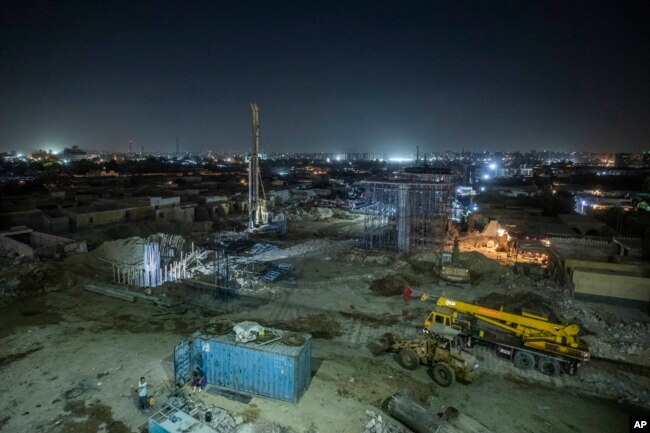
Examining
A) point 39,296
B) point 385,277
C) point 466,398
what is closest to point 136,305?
point 39,296

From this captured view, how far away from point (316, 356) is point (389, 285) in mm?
8173

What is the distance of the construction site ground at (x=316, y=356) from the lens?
34.7 ft

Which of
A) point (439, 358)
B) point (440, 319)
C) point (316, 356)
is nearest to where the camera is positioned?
point (439, 358)

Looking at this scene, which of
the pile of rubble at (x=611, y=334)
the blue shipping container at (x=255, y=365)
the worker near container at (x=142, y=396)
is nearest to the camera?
the worker near container at (x=142, y=396)

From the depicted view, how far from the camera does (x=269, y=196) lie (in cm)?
5238

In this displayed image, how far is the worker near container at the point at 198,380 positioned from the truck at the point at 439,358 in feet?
19.8

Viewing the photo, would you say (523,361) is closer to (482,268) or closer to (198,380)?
(198,380)

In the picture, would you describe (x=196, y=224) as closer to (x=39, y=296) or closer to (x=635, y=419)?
(x=39, y=296)

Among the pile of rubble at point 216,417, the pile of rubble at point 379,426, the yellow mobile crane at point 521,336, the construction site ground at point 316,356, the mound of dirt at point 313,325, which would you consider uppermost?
the yellow mobile crane at point 521,336

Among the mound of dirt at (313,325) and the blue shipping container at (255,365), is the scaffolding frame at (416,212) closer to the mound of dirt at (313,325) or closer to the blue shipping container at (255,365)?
the mound of dirt at (313,325)

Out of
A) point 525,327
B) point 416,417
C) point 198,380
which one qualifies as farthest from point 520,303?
point 198,380

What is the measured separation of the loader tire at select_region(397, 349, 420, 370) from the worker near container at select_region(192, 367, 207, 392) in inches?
240

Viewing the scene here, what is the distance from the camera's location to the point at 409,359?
12.8 metres

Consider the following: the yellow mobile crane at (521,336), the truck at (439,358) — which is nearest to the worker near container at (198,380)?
the truck at (439,358)
